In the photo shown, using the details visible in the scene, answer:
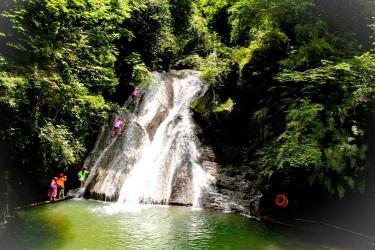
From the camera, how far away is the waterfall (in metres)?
15.9

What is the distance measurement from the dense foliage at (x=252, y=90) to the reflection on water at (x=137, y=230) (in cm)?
202

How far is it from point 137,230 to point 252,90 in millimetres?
9003

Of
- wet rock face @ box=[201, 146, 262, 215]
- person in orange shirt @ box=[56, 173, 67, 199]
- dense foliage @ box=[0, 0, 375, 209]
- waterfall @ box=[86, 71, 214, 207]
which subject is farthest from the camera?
waterfall @ box=[86, 71, 214, 207]

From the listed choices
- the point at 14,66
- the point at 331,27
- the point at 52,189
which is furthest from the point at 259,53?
the point at 52,189

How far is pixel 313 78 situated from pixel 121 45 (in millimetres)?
15582

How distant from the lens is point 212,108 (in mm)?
18688

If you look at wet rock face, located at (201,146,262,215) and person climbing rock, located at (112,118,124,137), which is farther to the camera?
person climbing rock, located at (112,118,124,137)

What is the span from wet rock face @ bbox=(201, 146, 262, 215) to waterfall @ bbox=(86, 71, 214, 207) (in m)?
0.44

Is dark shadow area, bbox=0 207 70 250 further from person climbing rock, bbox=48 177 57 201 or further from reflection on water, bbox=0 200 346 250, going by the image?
person climbing rock, bbox=48 177 57 201

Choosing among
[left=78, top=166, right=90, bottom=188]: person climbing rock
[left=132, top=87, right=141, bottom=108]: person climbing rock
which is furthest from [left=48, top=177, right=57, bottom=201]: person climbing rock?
[left=132, top=87, right=141, bottom=108]: person climbing rock

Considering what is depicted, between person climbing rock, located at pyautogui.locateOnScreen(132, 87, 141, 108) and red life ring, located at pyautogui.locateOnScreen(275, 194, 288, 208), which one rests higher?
person climbing rock, located at pyautogui.locateOnScreen(132, 87, 141, 108)

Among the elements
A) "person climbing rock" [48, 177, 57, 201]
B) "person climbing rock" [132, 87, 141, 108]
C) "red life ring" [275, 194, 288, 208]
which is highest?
"person climbing rock" [132, 87, 141, 108]

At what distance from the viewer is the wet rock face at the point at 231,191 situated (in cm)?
1477

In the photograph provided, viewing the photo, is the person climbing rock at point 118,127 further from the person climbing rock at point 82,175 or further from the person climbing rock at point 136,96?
the person climbing rock at point 82,175
